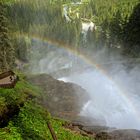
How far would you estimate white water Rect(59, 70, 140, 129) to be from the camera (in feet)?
135

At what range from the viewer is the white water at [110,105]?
41.3 metres

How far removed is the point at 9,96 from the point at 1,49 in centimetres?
4333

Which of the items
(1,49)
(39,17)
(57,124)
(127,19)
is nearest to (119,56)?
(127,19)

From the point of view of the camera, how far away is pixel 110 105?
48688 mm

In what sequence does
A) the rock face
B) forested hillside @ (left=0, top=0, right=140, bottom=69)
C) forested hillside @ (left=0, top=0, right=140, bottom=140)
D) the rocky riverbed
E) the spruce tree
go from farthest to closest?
forested hillside @ (left=0, top=0, right=140, bottom=69) < the spruce tree < the rock face < the rocky riverbed < forested hillside @ (left=0, top=0, right=140, bottom=140)

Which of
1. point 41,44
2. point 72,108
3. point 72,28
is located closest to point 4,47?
point 72,108

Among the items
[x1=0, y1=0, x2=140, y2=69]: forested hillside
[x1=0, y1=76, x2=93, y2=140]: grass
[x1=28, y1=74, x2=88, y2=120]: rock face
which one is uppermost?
[x1=0, y1=76, x2=93, y2=140]: grass

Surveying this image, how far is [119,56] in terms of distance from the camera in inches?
3684

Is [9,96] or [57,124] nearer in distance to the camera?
[9,96]

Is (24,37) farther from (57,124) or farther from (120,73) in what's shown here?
(57,124)

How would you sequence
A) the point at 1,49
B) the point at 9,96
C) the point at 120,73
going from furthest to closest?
the point at 120,73 < the point at 1,49 < the point at 9,96

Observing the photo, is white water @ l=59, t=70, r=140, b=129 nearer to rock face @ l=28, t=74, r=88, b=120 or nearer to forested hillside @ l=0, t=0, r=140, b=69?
rock face @ l=28, t=74, r=88, b=120

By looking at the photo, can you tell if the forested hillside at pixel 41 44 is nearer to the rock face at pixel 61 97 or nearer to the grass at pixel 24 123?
the grass at pixel 24 123

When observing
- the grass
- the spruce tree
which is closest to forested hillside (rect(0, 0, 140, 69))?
the spruce tree
